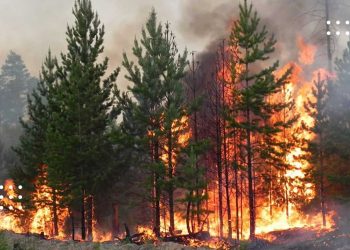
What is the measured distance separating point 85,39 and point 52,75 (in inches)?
189

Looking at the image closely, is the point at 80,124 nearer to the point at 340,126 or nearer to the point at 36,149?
the point at 36,149

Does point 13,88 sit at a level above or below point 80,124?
above

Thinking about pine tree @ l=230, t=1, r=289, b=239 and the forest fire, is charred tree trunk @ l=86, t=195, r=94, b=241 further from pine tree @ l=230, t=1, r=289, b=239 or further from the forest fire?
pine tree @ l=230, t=1, r=289, b=239

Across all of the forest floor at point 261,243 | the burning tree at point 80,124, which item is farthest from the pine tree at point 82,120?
the forest floor at point 261,243

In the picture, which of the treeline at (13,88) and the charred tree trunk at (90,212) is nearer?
the charred tree trunk at (90,212)

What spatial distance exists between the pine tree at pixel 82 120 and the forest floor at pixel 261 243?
5922 mm

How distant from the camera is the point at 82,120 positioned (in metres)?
29.6

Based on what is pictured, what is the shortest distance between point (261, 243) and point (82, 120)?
13.3 m

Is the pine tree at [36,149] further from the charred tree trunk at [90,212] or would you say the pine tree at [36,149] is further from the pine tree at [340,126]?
the pine tree at [340,126]

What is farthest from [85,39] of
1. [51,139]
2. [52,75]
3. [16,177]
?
[16,177]

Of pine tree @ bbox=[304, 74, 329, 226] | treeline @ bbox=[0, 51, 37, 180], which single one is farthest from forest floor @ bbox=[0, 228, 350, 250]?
treeline @ bbox=[0, 51, 37, 180]

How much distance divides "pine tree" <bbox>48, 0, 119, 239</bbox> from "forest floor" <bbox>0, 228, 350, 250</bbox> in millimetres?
5922

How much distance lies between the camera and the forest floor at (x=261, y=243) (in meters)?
20.3

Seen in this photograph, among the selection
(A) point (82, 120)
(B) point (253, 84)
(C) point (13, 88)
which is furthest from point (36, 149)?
(C) point (13, 88)
